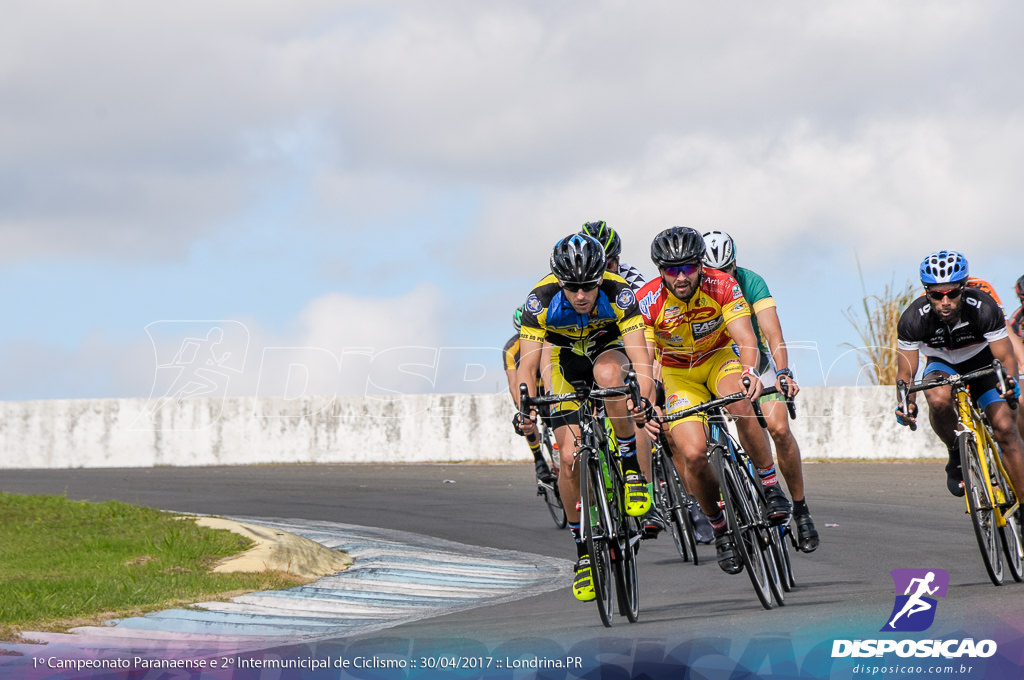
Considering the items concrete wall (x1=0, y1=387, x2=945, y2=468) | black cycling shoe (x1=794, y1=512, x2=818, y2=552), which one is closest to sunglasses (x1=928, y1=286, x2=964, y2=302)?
black cycling shoe (x1=794, y1=512, x2=818, y2=552)

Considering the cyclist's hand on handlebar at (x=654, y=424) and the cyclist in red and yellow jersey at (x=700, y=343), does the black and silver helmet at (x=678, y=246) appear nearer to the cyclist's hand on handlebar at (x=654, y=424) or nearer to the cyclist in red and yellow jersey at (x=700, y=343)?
the cyclist in red and yellow jersey at (x=700, y=343)

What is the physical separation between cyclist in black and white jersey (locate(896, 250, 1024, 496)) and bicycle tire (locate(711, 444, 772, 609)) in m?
1.40

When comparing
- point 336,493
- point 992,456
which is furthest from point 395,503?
point 992,456

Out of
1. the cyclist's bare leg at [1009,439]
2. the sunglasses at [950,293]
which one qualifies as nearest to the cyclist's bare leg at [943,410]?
the cyclist's bare leg at [1009,439]

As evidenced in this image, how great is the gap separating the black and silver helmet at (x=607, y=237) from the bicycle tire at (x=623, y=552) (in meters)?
2.87

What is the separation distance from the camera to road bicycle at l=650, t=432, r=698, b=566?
35.2 feet

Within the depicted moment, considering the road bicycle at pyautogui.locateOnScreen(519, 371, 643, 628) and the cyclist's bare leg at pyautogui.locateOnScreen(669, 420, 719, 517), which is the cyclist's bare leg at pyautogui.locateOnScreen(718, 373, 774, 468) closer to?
the cyclist's bare leg at pyautogui.locateOnScreen(669, 420, 719, 517)

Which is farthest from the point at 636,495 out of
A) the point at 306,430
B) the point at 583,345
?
the point at 306,430

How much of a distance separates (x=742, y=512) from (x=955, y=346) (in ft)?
7.04

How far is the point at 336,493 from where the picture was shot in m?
18.9

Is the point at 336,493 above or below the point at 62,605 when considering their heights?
above

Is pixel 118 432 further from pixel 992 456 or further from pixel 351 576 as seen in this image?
pixel 992 456

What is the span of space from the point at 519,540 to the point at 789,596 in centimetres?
500

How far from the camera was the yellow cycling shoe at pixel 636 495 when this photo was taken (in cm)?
794
